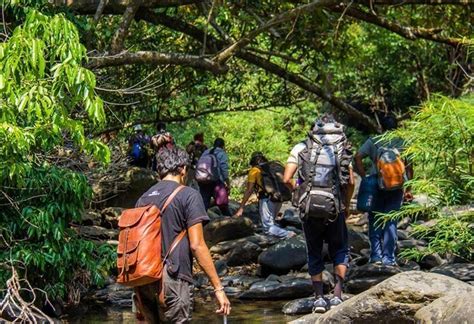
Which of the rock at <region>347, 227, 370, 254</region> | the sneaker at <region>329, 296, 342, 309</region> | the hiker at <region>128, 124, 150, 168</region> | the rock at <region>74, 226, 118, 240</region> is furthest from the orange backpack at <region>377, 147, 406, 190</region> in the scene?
the hiker at <region>128, 124, 150, 168</region>

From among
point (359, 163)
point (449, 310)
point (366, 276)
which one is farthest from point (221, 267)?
point (449, 310)

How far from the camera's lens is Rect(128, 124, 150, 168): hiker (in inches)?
700

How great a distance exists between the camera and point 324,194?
8359mm

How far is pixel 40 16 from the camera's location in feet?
23.6

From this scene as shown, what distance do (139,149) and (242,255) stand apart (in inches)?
203

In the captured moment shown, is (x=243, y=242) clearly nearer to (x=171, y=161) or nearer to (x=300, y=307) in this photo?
(x=300, y=307)

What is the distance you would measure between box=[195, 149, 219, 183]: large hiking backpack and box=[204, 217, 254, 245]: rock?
70 centimetres

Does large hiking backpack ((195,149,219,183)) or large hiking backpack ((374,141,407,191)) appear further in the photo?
large hiking backpack ((195,149,219,183))

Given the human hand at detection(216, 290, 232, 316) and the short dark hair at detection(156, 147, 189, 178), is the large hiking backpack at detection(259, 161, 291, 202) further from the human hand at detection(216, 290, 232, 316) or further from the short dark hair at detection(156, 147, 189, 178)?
the human hand at detection(216, 290, 232, 316)

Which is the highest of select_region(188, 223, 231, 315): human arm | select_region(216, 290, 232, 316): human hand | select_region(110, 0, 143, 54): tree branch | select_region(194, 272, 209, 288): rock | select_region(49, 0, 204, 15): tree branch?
select_region(49, 0, 204, 15): tree branch

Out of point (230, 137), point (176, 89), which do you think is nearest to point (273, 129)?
point (230, 137)

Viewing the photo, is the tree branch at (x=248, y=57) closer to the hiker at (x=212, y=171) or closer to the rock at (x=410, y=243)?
the rock at (x=410, y=243)

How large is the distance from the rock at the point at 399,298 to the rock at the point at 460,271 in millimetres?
2562

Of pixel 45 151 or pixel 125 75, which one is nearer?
pixel 45 151
